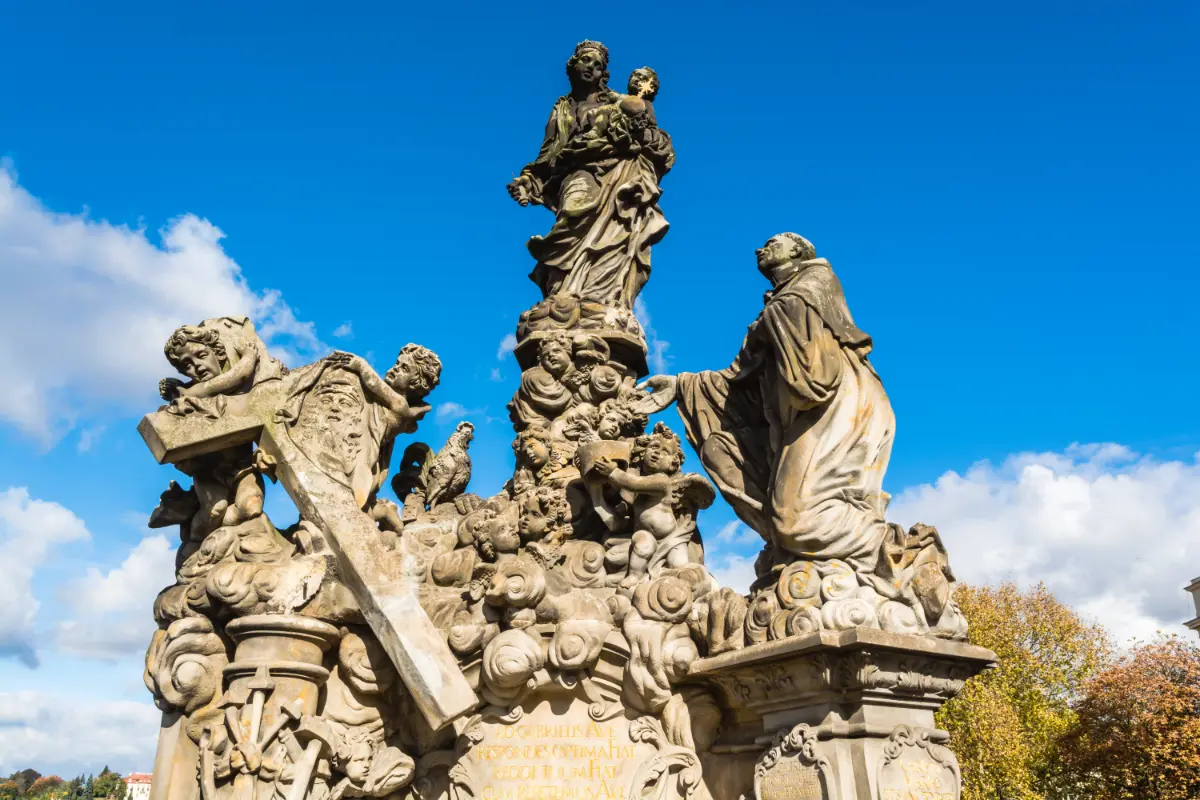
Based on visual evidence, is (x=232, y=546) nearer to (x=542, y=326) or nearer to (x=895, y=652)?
(x=542, y=326)

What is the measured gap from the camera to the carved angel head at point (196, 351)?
25.1 ft

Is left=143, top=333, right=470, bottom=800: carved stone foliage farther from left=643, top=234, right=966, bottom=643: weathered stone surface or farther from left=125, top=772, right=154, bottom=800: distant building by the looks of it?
left=125, top=772, right=154, bottom=800: distant building

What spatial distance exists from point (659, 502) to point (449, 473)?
2159 mm

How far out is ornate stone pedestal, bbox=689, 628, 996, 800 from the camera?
594 centimetres

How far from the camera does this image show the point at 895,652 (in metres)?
6.03

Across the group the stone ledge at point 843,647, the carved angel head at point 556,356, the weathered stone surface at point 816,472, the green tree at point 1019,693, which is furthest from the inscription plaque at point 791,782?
the green tree at point 1019,693

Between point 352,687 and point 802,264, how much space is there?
456 cm

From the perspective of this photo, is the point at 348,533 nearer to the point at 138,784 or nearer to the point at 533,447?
the point at 533,447

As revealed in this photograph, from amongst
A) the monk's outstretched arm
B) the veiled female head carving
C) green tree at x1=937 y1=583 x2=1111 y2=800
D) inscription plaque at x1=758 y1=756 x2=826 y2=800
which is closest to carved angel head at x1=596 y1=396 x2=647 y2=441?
the monk's outstretched arm

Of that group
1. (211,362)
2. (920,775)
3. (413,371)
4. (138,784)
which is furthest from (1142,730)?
(138,784)

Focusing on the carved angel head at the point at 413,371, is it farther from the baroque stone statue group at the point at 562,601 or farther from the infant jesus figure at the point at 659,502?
the infant jesus figure at the point at 659,502

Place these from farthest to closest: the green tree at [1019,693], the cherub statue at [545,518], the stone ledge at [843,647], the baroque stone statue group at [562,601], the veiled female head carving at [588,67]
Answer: the green tree at [1019,693] < the veiled female head carving at [588,67] < the cherub statue at [545,518] < the baroque stone statue group at [562,601] < the stone ledge at [843,647]

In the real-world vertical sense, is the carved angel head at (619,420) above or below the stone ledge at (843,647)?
above

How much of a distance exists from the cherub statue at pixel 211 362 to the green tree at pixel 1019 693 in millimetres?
17021
